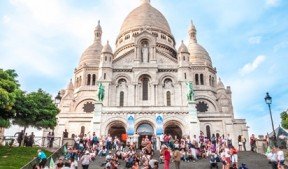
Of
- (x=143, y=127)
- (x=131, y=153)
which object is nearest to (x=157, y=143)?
(x=143, y=127)

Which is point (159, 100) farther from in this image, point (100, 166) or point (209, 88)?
point (100, 166)

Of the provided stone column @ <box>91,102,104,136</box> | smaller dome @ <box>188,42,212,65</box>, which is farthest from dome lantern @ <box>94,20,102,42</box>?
stone column @ <box>91,102,104,136</box>

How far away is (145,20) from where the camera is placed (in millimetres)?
58031

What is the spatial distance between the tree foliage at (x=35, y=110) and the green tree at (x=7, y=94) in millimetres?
1107

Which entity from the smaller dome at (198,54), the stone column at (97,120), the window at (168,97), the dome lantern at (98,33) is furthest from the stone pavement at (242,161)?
the dome lantern at (98,33)

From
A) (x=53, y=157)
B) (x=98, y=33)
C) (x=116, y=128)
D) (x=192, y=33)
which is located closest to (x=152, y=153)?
(x=53, y=157)

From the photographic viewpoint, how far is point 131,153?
22359mm

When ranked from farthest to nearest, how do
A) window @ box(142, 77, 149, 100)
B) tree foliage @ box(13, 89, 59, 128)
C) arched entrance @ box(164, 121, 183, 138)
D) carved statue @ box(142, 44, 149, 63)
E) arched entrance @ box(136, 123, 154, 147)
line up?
1. carved statue @ box(142, 44, 149, 63)
2. window @ box(142, 77, 149, 100)
3. arched entrance @ box(164, 121, 183, 138)
4. arched entrance @ box(136, 123, 154, 147)
5. tree foliage @ box(13, 89, 59, 128)

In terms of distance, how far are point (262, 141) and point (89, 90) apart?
91.2 ft

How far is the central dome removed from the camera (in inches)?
2259

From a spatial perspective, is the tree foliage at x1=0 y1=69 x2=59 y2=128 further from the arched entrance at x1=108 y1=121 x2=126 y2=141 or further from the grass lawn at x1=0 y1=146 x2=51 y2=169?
the arched entrance at x1=108 y1=121 x2=126 y2=141

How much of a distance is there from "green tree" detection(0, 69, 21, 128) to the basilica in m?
10.4

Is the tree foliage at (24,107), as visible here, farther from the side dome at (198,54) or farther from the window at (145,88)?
the side dome at (198,54)

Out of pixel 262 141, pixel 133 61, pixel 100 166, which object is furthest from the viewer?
pixel 133 61
